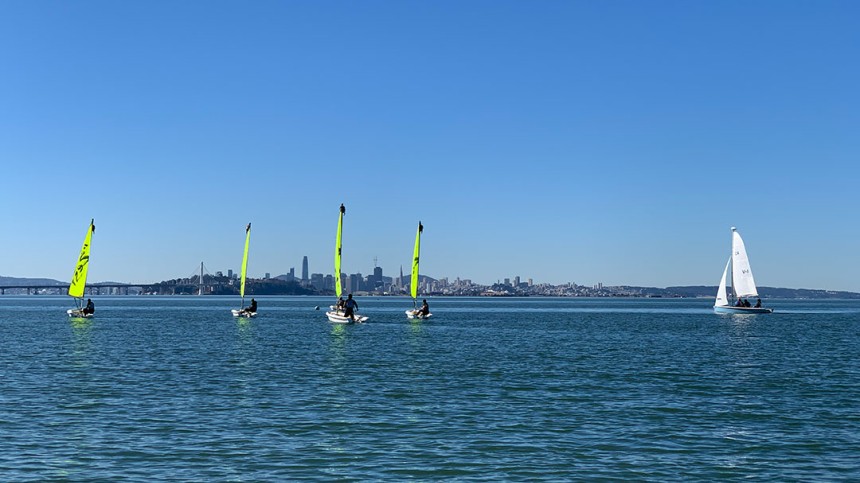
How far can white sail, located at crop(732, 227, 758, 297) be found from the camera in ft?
526

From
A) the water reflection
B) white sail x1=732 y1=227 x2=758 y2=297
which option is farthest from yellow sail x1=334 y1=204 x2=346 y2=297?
white sail x1=732 y1=227 x2=758 y2=297

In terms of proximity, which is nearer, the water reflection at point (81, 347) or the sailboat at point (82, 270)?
the water reflection at point (81, 347)

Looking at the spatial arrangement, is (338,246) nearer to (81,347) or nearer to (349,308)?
(349,308)

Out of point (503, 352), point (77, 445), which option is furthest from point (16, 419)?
point (503, 352)

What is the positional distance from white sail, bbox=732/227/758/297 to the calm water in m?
100

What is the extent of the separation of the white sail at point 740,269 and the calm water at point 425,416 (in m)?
100

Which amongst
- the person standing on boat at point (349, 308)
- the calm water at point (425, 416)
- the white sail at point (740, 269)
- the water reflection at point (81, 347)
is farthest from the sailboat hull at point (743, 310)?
the water reflection at point (81, 347)

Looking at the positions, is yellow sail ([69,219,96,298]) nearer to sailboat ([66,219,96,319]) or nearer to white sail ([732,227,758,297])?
sailboat ([66,219,96,319])

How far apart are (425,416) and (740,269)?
139 m

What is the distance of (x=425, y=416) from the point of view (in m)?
33.1

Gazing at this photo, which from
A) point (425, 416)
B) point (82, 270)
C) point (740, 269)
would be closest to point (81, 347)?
point (425, 416)

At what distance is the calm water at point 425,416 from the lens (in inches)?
954

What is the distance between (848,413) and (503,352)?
34879mm

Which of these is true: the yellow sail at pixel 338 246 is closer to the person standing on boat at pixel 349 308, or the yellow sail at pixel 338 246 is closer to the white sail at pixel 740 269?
the person standing on boat at pixel 349 308
